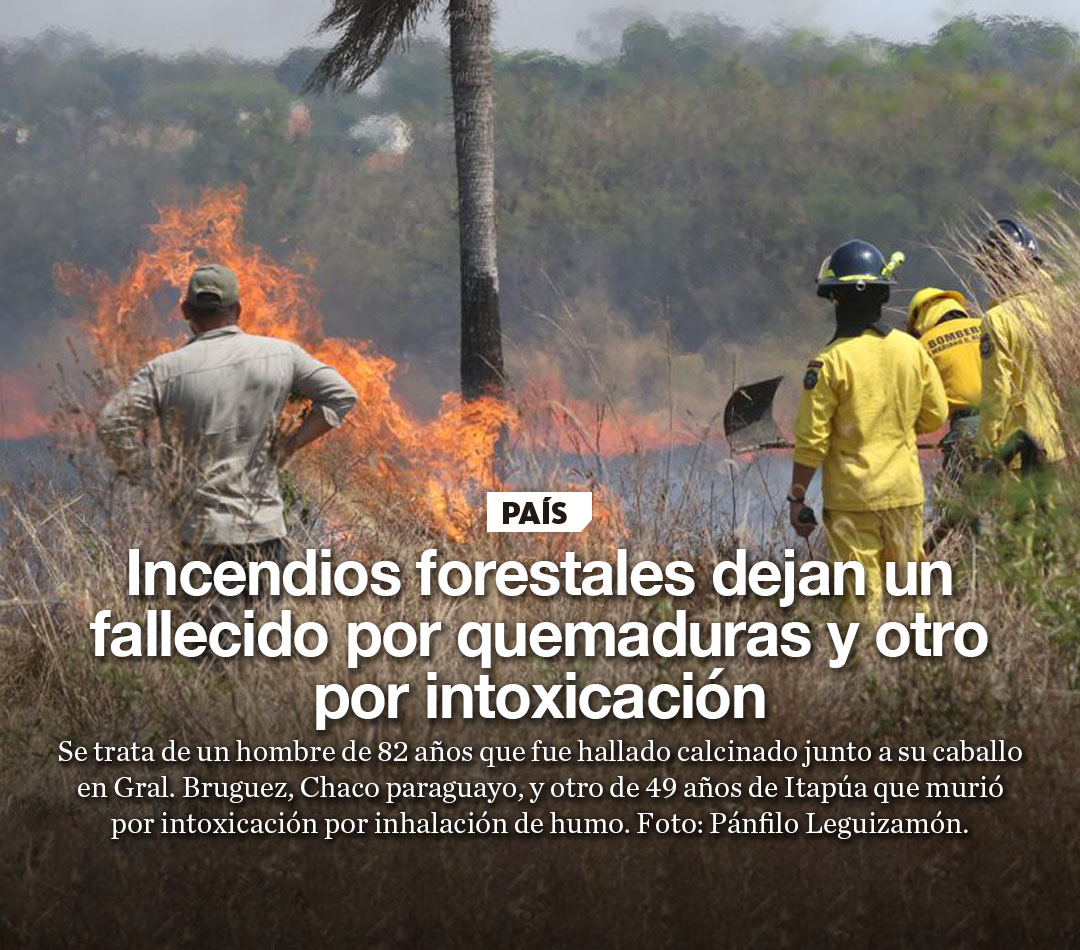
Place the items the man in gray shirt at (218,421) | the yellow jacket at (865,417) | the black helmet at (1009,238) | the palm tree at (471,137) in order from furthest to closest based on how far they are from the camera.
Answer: the palm tree at (471,137), the black helmet at (1009,238), the yellow jacket at (865,417), the man in gray shirt at (218,421)

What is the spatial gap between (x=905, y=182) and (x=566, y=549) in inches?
569

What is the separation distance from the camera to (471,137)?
39.1ft

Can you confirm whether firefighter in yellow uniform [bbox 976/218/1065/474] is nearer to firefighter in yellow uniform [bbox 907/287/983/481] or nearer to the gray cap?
firefighter in yellow uniform [bbox 907/287/983/481]

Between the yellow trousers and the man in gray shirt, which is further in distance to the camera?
the yellow trousers

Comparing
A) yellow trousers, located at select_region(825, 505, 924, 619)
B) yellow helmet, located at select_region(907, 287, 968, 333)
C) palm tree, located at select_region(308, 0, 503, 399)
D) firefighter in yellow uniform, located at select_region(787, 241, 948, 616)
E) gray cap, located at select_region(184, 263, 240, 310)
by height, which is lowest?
yellow trousers, located at select_region(825, 505, 924, 619)

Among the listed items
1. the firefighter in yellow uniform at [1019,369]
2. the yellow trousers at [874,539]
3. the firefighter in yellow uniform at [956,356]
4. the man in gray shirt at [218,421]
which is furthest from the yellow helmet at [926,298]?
the man in gray shirt at [218,421]

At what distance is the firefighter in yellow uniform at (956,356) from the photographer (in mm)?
7613

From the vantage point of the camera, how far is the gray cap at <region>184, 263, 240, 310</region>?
5.62 metres

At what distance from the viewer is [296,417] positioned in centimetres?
702

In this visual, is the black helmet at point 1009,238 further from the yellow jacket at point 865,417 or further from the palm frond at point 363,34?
the palm frond at point 363,34

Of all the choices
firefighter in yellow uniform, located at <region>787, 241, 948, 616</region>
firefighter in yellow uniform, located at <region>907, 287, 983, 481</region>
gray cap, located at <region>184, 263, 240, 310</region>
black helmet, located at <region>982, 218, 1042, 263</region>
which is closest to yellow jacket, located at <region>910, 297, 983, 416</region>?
firefighter in yellow uniform, located at <region>907, 287, 983, 481</region>

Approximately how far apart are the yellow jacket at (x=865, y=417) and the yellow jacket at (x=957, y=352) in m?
1.65

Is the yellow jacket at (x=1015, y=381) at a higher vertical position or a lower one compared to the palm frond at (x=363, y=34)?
lower

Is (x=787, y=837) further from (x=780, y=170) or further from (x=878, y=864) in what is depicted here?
(x=780, y=170)
